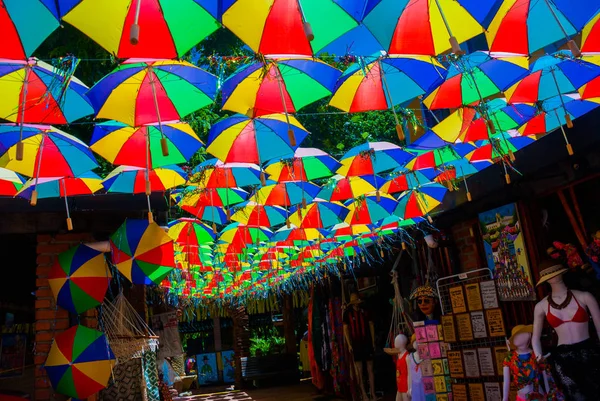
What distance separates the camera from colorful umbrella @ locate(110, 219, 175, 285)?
4.78 meters

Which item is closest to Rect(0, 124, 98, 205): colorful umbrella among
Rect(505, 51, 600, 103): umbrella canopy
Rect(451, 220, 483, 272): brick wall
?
Rect(505, 51, 600, 103): umbrella canopy

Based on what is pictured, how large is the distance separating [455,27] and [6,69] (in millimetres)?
2630

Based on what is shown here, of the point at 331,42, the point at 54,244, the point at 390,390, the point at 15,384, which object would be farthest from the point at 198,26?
the point at 390,390

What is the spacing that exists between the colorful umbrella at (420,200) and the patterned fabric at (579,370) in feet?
7.52

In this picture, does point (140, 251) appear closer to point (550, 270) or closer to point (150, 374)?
point (150, 374)

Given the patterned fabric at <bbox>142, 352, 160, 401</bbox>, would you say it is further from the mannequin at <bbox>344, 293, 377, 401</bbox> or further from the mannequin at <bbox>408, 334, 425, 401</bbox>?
the mannequin at <bbox>344, 293, 377, 401</bbox>

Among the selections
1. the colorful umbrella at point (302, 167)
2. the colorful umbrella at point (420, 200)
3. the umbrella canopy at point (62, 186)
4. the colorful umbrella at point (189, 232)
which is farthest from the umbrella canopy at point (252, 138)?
the colorful umbrella at point (189, 232)

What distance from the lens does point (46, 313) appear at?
4.87 metres

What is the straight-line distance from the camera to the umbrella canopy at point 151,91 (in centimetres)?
357

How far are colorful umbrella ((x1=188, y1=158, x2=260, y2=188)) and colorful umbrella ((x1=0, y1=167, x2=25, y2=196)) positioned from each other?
5.03 ft

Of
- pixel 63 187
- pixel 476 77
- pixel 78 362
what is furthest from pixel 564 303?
pixel 63 187

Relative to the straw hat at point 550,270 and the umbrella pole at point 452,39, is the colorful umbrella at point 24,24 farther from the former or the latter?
the straw hat at point 550,270

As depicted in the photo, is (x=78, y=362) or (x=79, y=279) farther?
(x=79, y=279)

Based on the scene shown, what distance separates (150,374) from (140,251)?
71.3 inches
